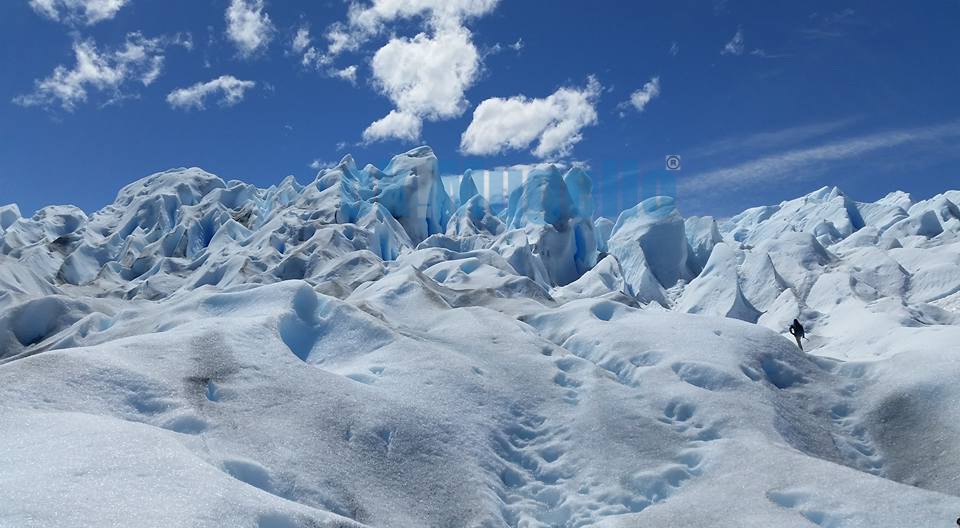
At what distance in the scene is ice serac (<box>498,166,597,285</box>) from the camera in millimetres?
46938

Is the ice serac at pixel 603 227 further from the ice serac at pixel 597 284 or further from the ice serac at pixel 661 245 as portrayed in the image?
the ice serac at pixel 597 284

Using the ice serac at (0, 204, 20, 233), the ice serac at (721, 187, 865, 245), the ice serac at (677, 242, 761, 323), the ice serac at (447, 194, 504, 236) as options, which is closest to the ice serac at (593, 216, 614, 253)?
the ice serac at (447, 194, 504, 236)

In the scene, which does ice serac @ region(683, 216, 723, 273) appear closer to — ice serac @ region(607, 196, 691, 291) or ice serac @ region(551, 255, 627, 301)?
ice serac @ region(607, 196, 691, 291)

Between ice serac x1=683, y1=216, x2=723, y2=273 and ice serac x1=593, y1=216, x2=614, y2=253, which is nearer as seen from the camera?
ice serac x1=683, y1=216, x2=723, y2=273

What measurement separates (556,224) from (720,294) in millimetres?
18655

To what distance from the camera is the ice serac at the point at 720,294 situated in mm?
29641

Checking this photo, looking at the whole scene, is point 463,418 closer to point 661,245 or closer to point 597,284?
point 597,284

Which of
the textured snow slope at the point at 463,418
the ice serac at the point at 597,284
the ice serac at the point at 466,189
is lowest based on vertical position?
the ice serac at the point at 597,284

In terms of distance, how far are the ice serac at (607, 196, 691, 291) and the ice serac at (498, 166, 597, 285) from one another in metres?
2.49

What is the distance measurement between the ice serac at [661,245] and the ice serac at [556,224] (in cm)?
249

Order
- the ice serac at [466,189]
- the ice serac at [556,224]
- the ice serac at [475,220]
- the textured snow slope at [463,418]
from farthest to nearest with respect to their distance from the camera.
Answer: the ice serac at [466,189] → the ice serac at [475,220] → the ice serac at [556,224] → the textured snow slope at [463,418]

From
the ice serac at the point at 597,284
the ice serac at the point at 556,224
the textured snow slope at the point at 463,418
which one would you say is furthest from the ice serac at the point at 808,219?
the textured snow slope at the point at 463,418

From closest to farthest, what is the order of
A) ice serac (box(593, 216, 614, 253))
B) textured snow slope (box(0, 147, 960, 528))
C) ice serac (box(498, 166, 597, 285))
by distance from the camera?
textured snow slope (box(0, 147, 960, 528))
ice serac (box(498, 166, 597, 285))
ice serac (box(593, 216, 614, 253))

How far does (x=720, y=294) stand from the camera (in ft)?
102
